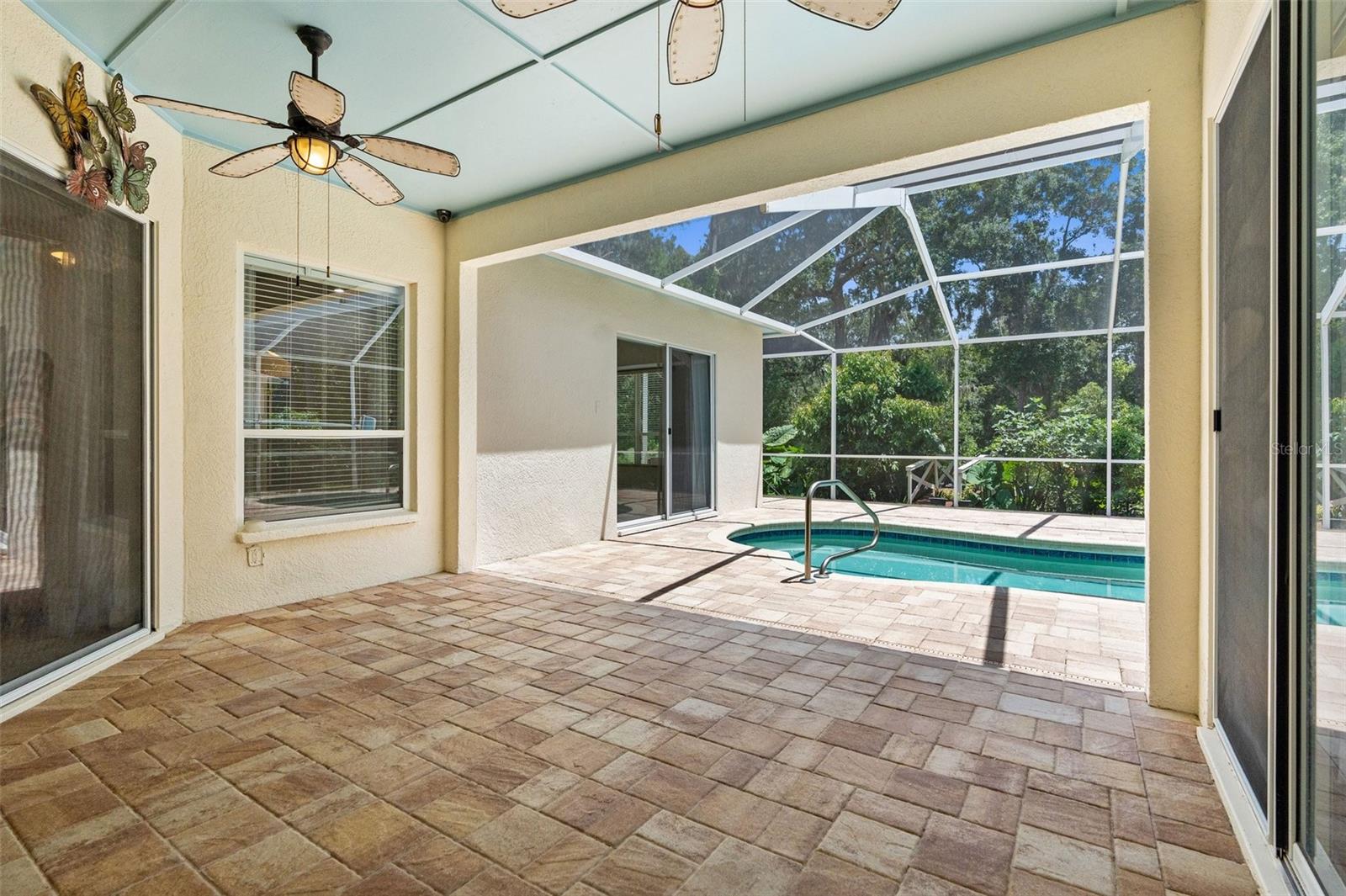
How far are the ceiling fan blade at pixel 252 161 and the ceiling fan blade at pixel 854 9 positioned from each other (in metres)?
2.27

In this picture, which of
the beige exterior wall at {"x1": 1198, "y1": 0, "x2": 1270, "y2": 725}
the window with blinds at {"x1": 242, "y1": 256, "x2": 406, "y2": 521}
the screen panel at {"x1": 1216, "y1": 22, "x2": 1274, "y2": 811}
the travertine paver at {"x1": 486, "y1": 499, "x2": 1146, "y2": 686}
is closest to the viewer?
the screen panel at {"x1": 1216, "y1": 22, "x2": 1274, "y2": 811}

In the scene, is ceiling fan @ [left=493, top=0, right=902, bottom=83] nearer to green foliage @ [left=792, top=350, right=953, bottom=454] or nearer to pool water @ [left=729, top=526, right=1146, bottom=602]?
pool water @ [left=729, top=526, right=1146, bottom=602]

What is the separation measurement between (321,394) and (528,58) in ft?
8.74

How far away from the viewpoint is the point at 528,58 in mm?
2918

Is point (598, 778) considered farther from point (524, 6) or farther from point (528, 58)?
point (528, 58)

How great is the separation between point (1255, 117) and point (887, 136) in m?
1.51

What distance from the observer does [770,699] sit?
8.93 ft

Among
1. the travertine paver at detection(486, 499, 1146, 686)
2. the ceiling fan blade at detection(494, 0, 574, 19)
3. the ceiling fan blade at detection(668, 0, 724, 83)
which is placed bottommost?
the travertine paver at detection(486, 499, 1146, 686)

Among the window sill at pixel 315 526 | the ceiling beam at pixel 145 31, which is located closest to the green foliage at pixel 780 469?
the window sill at pixel 315 526

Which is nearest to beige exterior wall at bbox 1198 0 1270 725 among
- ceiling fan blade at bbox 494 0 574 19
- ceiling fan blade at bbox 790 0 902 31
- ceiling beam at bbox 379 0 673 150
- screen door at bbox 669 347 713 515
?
ceiling fan blade at bbox 790 0 902 31

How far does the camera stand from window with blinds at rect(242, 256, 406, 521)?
4.07 metres

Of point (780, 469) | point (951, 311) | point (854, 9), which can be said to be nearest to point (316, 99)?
point (854, 9)

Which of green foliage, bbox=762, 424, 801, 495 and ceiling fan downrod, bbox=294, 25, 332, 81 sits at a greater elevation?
ceiling fan downrod, bbox=294, 25, 332, 81

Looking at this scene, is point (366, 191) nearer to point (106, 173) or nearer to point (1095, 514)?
point (106, 173)
